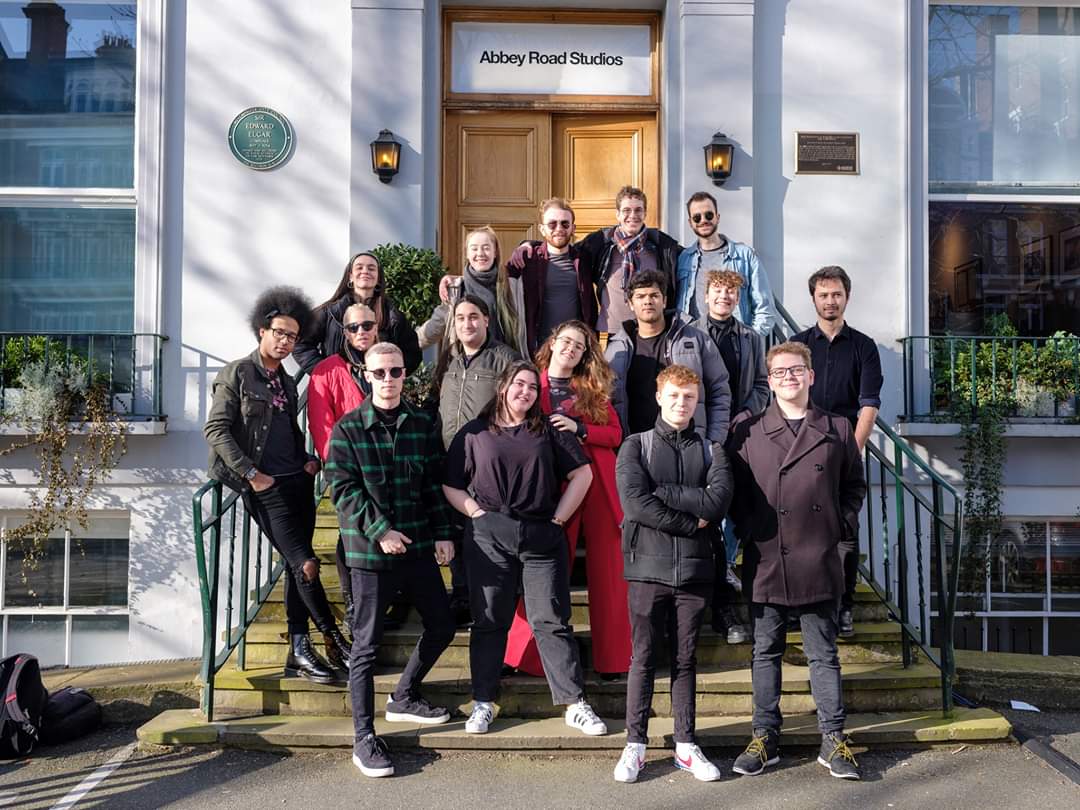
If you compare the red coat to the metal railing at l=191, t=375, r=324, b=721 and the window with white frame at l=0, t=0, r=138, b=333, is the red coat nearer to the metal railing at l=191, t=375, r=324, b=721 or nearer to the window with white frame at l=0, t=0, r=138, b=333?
the metal railing at l=191, t=375, r=324, b=721

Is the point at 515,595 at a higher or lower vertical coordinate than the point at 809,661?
higher

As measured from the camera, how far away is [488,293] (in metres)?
5.46

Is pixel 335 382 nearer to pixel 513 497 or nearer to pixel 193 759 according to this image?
pixel 513 497

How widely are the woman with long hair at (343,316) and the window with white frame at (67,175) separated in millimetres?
2606

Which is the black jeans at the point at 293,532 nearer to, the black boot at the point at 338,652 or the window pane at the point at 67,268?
the black boot at the point at 338,652

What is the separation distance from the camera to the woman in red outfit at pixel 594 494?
194 inches

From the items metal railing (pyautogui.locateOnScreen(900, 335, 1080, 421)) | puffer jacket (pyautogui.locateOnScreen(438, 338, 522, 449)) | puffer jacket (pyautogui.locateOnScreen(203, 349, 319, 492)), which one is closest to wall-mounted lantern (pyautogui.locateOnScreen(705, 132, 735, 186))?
metal railing (pyautogui.locateOnScreen(900, 335, 1080, 421))

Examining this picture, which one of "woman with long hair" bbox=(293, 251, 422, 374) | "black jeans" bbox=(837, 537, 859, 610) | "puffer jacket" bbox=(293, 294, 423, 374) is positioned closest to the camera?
"black jeans" bbox=(837, 537, 859, 610)

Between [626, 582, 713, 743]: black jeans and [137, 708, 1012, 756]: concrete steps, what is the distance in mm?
275

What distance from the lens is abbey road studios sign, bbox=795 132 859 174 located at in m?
7.62

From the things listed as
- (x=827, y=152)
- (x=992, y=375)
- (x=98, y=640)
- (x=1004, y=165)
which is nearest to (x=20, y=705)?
(x=98, y=640)

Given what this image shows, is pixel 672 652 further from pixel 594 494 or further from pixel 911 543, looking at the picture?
pixel 911 543

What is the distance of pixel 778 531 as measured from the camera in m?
4.49

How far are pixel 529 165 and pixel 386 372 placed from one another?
13.0 feet
